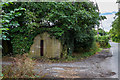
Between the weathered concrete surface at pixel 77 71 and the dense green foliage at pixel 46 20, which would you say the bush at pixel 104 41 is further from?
the weathered concrete surface at pixel 77 71

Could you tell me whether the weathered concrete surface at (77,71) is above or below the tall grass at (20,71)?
below

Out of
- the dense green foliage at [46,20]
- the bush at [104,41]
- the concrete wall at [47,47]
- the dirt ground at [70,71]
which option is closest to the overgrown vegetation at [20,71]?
the dirt ground at [70,71]

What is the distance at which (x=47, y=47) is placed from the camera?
882cm

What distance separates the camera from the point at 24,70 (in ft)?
12.1

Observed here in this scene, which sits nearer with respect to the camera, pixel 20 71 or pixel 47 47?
pixel 20 71

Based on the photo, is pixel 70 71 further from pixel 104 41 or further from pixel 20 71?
pixel 104 41

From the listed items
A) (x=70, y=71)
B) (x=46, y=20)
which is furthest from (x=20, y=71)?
(x=46, y=20)

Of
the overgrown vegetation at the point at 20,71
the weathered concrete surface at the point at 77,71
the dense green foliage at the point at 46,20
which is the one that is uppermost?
the dense green foliage at the point at 46,20

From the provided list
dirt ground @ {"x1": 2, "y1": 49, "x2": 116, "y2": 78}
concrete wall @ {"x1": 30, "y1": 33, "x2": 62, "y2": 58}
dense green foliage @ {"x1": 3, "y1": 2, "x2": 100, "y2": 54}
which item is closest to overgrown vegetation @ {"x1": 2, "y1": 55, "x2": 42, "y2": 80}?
dirt ground @ {"x1": 2, "y1": 49, "x2": 116, "y2": 78}

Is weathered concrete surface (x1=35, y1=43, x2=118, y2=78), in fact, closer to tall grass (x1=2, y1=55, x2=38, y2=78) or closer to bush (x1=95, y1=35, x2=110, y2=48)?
tall grass (x1=2, y1=55, x2=38, y2=78)

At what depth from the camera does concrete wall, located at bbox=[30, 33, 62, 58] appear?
862 centimetres

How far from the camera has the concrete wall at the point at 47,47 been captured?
8625 mm

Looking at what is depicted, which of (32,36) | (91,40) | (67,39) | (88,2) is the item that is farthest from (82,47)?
(32,36)

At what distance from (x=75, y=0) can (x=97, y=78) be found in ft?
19.3
